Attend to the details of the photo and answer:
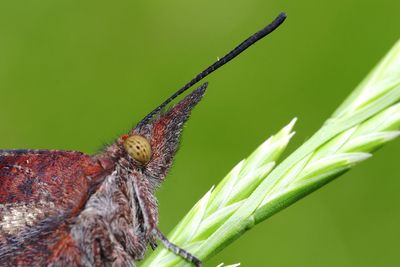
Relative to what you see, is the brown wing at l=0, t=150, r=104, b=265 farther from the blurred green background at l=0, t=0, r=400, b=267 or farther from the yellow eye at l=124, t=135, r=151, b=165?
the blurred green background at l=0, t=0, r=400, b=267

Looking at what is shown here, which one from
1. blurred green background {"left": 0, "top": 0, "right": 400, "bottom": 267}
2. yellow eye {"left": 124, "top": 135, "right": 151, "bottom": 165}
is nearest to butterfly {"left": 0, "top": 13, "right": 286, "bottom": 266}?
yellow eye {"left": 124, "top": 135, "right": 151, "bottom": 165}

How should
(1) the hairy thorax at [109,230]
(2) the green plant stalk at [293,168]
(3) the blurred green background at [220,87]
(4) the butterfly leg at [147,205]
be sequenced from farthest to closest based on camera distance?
(3) the blurred green background at [220,87]
(4) the butterfly leg at [147,205]
(1) the hairy thorax at [109,230]
(2) the green plant stalk at [293,168]

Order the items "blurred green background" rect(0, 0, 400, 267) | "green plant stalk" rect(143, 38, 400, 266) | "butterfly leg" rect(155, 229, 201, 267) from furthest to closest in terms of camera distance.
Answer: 1. "blurred green background" rect(0, 0, 400, 267)
2. "butterfly leg" rect(155, 229, 201, 267)
3. "green plant stalk" rect(143, 38, 400, 266)

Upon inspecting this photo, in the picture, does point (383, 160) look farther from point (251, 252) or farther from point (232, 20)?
point (232, 20)

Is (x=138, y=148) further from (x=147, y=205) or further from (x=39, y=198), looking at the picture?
(x=39, y=198)

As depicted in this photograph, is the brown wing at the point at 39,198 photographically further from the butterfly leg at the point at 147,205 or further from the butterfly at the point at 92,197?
the butterfly leg at the point at 147,205

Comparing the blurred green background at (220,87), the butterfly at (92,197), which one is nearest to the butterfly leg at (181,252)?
the butterfly at (92,197)
